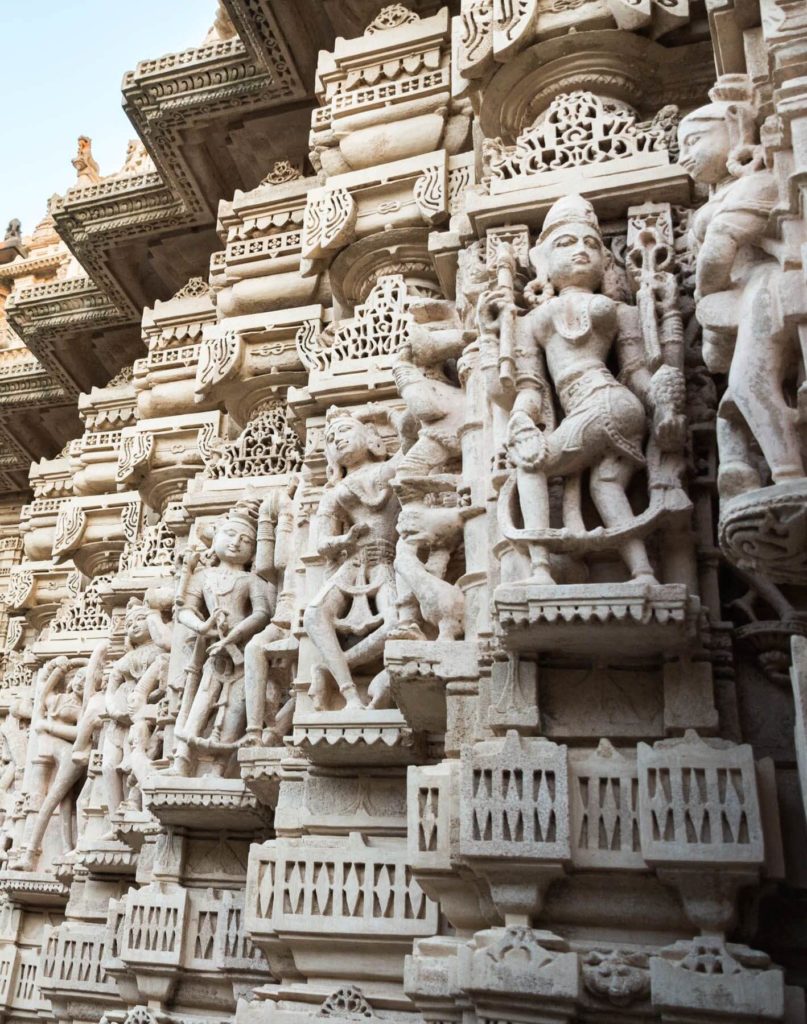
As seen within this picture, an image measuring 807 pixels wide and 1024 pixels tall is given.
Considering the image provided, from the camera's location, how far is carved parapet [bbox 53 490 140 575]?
11.9m

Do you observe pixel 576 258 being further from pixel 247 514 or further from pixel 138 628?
pixel 138 628

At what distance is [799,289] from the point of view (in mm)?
3340

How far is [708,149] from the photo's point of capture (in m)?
4.07

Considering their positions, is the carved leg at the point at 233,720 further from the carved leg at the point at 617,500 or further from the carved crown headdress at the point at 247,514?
the carved leg at the point at 617,500

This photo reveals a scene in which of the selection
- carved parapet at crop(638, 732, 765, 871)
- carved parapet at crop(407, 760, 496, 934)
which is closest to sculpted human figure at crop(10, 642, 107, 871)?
carved parapet at crop(407, 760, 496, 934)

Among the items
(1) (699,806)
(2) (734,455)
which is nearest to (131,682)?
(1) (699,806)

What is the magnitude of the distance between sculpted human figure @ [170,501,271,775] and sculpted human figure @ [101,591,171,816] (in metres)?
1.43

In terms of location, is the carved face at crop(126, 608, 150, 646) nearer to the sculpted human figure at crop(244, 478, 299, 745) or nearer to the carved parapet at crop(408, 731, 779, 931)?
the sculpted human figure at crop(244, 478, 299, 745)

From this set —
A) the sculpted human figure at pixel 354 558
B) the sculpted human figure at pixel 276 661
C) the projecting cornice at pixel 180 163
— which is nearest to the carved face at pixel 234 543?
the sculpted human figure at pixel 276 661

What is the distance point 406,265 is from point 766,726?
14.6 feet

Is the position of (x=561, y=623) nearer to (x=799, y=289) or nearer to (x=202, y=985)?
(x=799, y=289)

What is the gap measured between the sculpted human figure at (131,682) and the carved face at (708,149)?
6.24 meters

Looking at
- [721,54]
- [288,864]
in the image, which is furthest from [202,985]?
[721,54]

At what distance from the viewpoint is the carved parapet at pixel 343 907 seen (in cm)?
500
